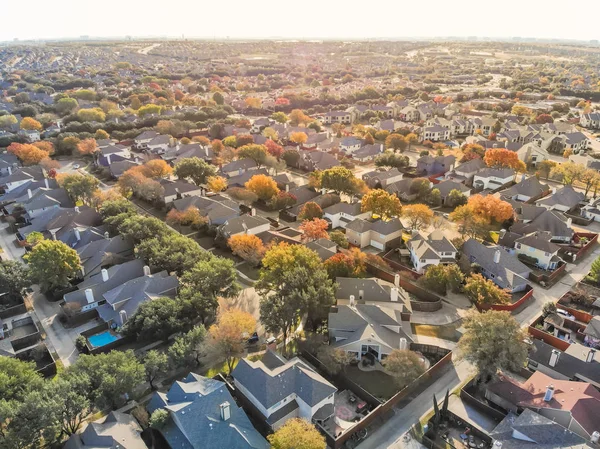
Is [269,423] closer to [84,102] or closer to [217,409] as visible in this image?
[217,409]

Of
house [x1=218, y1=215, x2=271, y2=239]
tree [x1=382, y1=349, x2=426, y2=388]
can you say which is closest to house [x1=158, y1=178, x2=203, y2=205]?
house [x1=218, y1=215, x2=271, y2=239]

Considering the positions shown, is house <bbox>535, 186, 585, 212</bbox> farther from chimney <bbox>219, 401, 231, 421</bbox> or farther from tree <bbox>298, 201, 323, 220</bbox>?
chimney <bbox>219, 401, 231, 421</bbox>

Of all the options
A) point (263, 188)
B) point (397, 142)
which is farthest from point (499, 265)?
point (397, 142)

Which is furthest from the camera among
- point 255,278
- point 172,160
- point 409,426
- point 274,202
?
point 172,160

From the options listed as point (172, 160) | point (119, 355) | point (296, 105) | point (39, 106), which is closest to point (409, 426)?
point (119, 355)

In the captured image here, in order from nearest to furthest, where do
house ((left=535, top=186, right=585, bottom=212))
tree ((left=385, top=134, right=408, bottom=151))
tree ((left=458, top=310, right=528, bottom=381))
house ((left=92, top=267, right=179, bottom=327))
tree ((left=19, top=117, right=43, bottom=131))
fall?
tree ((left=458, top=310, right=528, bottom=381))
house ((left=92, top=267, right=179, bottom=327))
house ((left=535, top=186, right=585, bottom=212))
tree ((left=385, top=134, right=408, bottom=151))
tree ((left=19, top=117, right=43, bottom=131))

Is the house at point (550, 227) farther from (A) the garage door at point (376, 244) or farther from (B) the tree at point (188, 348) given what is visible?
(B) the tree at point (188, 348)
